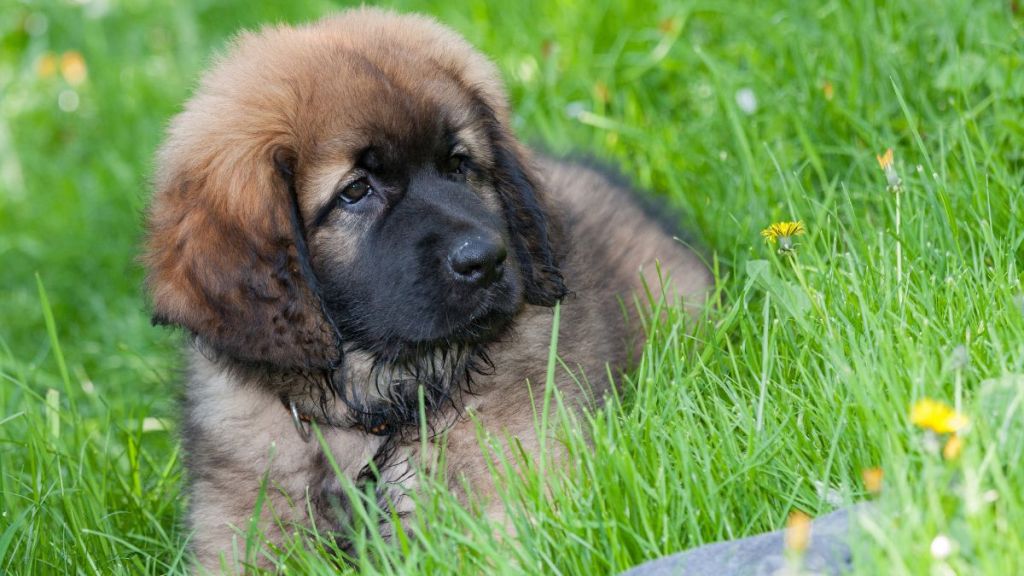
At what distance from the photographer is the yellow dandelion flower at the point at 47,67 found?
5738mm

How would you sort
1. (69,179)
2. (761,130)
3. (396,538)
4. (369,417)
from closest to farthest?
(396,538) → (369,417) → (761,130) → (69,179)

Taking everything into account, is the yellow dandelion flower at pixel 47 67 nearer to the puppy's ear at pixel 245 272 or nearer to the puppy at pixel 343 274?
the puppy at pixel 343 274

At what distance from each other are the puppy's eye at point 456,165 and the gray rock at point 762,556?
1.05 metres

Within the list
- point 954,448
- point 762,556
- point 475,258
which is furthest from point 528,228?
point 954,448

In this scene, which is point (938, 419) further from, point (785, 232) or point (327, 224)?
point (327, 224)

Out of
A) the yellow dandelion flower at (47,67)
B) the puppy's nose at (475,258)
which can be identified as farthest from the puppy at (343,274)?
the yellow dandelion flower at (47,67)

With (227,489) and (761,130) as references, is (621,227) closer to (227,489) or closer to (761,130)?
(761,130)

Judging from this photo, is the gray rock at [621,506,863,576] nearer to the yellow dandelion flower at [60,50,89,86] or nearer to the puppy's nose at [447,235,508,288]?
the puppy's nose at [447,235,508,288]

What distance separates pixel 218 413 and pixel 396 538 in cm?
63

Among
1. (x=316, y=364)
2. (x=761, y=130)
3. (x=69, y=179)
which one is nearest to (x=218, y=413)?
(x=316, y=364)

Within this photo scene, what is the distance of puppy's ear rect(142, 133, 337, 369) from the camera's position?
2.44m

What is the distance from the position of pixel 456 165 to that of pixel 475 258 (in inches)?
13.4

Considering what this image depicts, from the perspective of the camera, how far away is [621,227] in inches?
137

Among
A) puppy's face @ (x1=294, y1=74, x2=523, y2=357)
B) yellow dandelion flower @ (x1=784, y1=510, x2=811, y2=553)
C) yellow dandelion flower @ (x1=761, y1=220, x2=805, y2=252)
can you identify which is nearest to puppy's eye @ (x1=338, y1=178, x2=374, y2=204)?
puppy's face @ (x1=294, y1=74, x2=523, y2=357)
